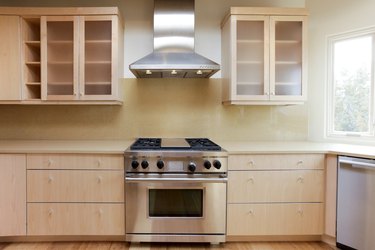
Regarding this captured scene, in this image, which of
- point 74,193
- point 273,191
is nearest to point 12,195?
point 74,193

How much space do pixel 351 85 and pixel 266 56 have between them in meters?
1.00

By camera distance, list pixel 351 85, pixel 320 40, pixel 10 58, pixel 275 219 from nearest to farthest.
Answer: pixel 275 219
pixel 10 58
pixel 351 85
pixel 320 40

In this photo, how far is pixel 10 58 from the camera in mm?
2514

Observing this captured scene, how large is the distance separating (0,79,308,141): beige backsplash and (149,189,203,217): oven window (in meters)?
0.83

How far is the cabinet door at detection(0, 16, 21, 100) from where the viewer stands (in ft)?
8.21

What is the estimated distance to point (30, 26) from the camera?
8.70 ft

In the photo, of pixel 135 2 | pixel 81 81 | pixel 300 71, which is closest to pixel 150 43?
pixel 135 2

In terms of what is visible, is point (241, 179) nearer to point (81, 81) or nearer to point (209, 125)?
point (209, 125)

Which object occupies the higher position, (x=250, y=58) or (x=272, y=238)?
(x=250, y=58)

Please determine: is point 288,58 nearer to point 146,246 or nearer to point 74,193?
point 146,246

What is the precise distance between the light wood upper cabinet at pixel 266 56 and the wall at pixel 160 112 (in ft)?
1.17

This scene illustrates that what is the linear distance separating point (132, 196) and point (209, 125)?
1.18m

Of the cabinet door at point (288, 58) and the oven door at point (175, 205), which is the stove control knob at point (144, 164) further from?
the cabinet door at point (288, 58)

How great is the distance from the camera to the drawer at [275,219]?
7.57 ft
